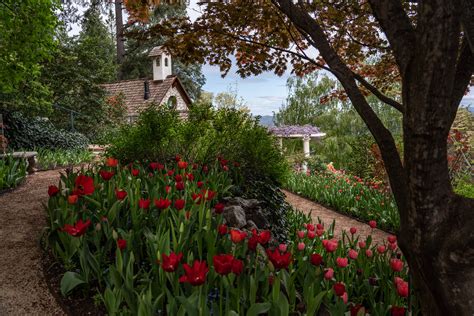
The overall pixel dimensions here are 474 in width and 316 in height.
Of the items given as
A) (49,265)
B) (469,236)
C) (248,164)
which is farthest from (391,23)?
(248,164)

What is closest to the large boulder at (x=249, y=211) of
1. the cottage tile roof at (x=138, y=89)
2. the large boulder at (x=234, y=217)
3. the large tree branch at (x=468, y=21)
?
the large boulder at (x=234, y=217)

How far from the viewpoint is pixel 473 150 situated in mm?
9336

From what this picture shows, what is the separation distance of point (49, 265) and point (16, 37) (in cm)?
564

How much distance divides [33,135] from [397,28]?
1139 cm

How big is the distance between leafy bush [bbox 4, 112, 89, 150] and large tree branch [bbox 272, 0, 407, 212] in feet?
33.1

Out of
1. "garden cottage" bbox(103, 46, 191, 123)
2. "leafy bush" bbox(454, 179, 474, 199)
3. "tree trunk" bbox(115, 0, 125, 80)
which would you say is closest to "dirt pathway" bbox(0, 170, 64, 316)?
"leafy bush" bbox(454, 179, 474, 199)

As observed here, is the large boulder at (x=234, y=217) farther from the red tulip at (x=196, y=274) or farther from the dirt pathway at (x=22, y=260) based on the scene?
the red tulip at (x=196, y=274)

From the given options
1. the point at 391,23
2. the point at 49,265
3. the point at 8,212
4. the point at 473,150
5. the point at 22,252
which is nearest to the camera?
the point at 391,23

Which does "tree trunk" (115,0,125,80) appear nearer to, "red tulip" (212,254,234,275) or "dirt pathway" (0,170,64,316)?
"dirt pathway" (0,170,64,316)

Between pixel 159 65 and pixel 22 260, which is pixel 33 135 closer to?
pixel 22 260

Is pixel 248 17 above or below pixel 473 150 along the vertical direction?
above

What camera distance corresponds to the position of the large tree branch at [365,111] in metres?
2.42

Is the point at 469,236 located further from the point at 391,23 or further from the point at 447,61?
the point at 391,23

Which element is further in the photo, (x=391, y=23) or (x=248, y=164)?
(x=248, y=164)
